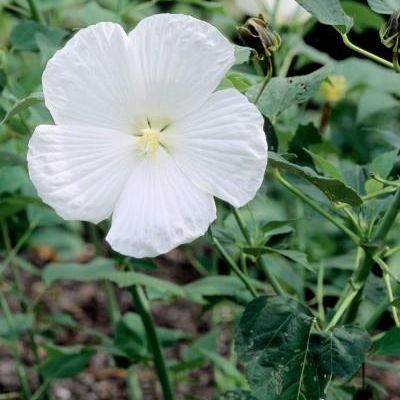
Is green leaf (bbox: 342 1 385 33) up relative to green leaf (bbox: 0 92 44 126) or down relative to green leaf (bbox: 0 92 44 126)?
down

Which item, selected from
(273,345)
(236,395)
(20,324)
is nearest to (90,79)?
(273,345)

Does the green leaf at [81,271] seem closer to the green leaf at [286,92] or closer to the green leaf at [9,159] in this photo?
the green leaf at [9,159]

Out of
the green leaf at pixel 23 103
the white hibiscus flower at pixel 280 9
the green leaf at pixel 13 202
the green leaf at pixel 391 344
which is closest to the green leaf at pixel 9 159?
the green leaf at pixel 13 202

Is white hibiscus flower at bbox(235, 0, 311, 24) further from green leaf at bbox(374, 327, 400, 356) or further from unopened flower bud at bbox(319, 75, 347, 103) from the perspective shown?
green leaf at bbox(374, 327, 400, 356)

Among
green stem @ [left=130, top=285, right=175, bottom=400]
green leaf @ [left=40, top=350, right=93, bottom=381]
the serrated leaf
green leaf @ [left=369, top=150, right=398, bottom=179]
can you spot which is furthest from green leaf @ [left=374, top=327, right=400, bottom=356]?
green leaf @ [left=40, top=350, right=93, bottom=381]

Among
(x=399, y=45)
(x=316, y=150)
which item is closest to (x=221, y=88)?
(x=399, y=45)

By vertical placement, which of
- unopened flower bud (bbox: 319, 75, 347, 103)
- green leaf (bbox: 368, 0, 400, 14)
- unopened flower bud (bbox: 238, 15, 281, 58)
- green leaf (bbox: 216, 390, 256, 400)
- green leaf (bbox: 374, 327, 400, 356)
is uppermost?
green leaf (bbox: 368, 0, 400, 14)
